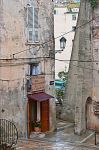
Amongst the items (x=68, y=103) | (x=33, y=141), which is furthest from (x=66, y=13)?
(x=33, y=141)

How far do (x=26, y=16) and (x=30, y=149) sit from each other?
23.8 ft

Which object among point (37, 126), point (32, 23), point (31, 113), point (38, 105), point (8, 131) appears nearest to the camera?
point (8, 131)

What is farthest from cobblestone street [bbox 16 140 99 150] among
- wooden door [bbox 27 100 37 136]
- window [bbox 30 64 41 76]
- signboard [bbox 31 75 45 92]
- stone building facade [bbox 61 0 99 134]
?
window [bbox 30 64 41 76]

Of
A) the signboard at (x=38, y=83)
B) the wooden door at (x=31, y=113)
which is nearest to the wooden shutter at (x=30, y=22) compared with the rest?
the signboard at (x=38, y=83)

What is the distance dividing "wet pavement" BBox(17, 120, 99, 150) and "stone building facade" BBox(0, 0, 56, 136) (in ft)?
3.46

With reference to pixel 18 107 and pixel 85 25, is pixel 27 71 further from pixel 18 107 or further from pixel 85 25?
pixel 85 25

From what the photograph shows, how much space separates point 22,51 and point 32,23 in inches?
69.8

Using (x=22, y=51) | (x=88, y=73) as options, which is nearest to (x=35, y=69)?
(x=22, y=51)

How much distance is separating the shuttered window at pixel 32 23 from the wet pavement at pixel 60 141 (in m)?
5.34

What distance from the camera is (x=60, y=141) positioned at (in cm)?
2197

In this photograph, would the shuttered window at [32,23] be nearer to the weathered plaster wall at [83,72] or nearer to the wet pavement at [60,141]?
the weathered plaster wall at [83,72]

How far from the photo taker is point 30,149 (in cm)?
1961

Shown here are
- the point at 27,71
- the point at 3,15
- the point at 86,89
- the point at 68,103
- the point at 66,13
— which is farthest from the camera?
the point at 66,13

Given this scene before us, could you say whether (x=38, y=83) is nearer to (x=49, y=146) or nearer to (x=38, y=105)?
(x=38, y=105)
